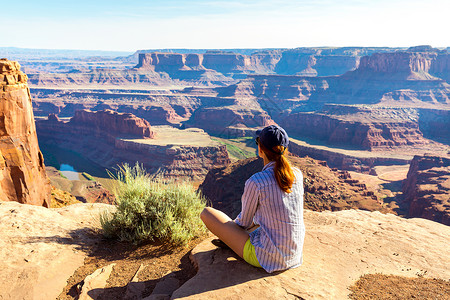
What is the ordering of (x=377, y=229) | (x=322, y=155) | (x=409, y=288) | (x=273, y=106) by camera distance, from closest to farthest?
(x=409, y=288), (x=377, y=229), (x=322, y=155), (x=273, y=106)

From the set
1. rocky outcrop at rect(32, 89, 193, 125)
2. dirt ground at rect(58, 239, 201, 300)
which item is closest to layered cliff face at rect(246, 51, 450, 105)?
rocky outcrop at rect(32, 89, 193, 125)

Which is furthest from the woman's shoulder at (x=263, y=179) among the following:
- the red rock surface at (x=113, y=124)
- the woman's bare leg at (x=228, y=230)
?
the red rock surface at (x=113, y=124)

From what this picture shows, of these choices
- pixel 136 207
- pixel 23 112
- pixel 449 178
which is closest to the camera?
pixel 136 207

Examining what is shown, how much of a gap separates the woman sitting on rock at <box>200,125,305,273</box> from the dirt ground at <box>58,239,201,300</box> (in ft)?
4.25

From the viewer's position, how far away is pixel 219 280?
423cm

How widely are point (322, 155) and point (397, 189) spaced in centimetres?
2160

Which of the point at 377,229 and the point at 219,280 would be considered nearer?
the point at 219,280

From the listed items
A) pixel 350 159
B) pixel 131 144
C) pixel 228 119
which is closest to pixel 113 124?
pixel 131 144

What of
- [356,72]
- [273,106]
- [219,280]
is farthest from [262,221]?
[356,72]

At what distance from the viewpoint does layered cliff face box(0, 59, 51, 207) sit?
12473mm

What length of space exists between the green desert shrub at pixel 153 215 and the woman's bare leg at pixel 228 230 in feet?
4.56

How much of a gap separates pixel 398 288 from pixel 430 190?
41.5 m

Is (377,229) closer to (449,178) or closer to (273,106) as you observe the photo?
(449,178)

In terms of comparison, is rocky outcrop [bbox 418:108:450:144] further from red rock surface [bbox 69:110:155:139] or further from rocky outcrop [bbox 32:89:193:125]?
rocky outcrop [bbox 32:89:193:125]
